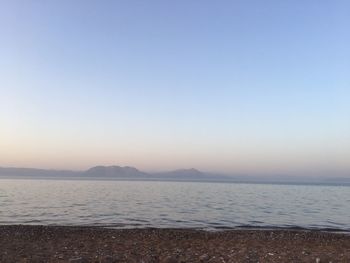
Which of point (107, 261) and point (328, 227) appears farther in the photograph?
point (328, 227)

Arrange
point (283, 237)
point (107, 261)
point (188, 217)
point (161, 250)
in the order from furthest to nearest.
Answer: point (188, 217), point (283, 237), point (161, 250), point (107, 261)

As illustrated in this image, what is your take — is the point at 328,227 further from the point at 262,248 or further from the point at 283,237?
the point at 262,248

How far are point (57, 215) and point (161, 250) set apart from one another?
26094 millimetres

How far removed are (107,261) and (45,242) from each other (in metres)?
7.15

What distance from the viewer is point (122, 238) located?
25.2 meters

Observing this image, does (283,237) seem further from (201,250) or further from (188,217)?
(188,217)

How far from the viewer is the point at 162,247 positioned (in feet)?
70.8

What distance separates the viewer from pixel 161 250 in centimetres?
2061

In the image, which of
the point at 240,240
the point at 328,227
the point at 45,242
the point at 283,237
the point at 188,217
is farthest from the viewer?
the point at 188,217

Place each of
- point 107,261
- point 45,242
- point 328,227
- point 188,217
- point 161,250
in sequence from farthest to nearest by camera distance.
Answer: point 188,217, point 328,227, point 45,242, point 161,250, point 107,261

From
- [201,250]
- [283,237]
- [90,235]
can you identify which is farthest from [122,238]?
[283,237]

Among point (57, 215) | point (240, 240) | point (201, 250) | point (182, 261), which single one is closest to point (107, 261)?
point (182, 261)

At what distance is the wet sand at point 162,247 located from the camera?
60.7 feet

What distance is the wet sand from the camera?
1850cm
